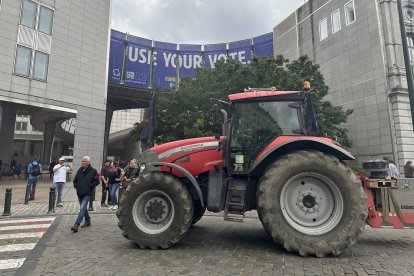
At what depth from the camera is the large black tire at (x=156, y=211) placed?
5441 mm

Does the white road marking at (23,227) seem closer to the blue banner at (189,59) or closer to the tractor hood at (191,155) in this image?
the tractor hood at (191,155)

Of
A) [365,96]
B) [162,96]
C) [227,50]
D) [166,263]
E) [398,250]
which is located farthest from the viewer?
[227,50]

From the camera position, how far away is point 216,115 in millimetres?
5629

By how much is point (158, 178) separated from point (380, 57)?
22.5 m

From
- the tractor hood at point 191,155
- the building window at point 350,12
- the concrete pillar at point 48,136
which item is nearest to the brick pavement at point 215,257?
the tractor hood at point 191,155

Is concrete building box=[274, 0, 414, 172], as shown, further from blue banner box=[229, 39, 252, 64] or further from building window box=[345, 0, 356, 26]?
blue banner box=[229, 39, 252, 64]

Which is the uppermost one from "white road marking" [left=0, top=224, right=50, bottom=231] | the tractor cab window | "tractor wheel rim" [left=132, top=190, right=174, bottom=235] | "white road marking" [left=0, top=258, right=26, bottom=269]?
the tractor cab window

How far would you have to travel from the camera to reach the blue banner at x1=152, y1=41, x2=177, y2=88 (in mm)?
36062

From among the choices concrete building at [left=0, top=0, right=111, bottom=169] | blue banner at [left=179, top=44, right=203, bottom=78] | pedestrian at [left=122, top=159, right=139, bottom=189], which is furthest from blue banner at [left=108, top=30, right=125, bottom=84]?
pedestrian at [left=122, top=159, right=139, bottom=189]

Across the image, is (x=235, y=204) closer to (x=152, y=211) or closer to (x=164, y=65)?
(x=152, y=211)

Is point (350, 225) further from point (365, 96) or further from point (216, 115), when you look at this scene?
point (365, 96)

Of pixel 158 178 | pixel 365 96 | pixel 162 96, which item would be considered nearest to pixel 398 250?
pixel 158 178

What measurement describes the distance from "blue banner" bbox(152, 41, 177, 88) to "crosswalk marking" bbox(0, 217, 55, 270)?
28682 millimetres

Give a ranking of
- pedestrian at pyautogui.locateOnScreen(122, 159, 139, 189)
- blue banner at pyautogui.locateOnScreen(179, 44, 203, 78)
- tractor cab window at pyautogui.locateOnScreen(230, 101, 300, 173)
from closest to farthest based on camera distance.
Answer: tractor cab window at pyautogui.locateOnScreen(230, 101, 300, 173), pedestrian at pyautogui.locateOnScreen(122, 159, 139, 189), blue banner at pyautogui.locateOnScreen(179, 44, 203, 78)
